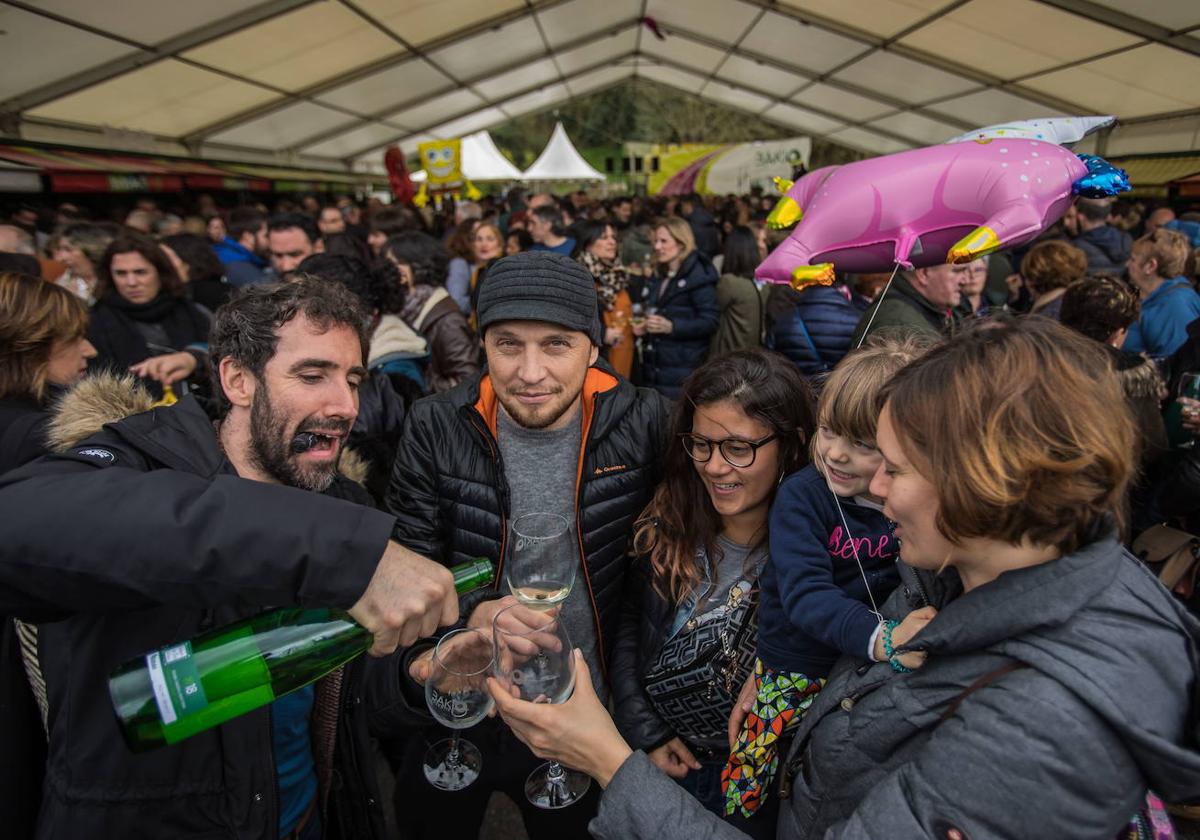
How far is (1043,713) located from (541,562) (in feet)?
3.14

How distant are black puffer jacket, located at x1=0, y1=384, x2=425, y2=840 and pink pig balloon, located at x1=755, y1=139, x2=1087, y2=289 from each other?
5.62 ft

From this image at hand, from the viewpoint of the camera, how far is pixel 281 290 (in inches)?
63.2

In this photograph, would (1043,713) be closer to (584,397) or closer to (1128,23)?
(584,397)

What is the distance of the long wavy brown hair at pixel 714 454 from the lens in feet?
5.56

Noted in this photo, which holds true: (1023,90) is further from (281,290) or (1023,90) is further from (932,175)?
(281,290)

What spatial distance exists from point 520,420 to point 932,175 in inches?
58.9

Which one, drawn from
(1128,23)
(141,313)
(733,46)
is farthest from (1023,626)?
(733,46)

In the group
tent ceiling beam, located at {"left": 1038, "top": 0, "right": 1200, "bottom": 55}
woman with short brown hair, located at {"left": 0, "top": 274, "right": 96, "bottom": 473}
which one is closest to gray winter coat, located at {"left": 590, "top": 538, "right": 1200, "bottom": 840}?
woman with short brown hair, located at {"left": 0, "top": 274, "right": 96, "bottom": 473}

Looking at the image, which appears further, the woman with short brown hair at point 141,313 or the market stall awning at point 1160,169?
the market stall awning at point 1160,169

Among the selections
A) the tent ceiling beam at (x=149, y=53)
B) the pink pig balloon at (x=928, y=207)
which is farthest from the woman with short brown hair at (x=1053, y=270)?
the tent ceiling beam at (x=149, y=53)

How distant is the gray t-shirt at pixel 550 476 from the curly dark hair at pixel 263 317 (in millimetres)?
553

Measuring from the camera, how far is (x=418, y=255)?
3.80m

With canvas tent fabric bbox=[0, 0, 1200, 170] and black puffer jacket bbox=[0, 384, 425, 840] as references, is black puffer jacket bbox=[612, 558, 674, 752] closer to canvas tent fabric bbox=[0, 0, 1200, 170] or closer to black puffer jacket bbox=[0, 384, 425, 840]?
black puffer jacket bbox=[0, 384, 425, 840]

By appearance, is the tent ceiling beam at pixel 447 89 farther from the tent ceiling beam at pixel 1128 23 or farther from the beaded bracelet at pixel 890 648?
the beaded bracelet at pixel 890 648
